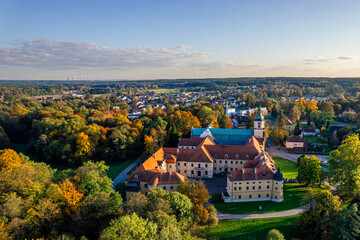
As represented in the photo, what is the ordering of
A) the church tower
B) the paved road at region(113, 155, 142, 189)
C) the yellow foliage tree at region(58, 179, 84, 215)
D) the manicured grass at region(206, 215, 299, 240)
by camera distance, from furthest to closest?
the church tower < the paved road at region(113, 155, 142, 189) < the manicured grass at region(206, 215, 299, 240) < the yellow foliage tree at region(58, 179, 84, 215)

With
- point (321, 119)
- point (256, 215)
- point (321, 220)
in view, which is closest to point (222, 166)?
point (256, 215)

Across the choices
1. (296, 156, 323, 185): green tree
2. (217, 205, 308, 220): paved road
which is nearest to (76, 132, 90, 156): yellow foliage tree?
(217, 205, 308, 220): paved road

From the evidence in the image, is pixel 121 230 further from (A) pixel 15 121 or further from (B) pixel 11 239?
(A) pixel 15 121

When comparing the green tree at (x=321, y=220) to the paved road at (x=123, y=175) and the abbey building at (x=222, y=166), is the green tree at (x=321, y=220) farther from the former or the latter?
the paved road at (x=123, y=175)

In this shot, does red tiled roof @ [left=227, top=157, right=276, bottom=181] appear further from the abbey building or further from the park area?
the park area

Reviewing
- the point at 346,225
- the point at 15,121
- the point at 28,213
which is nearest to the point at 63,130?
the point at 15,121
